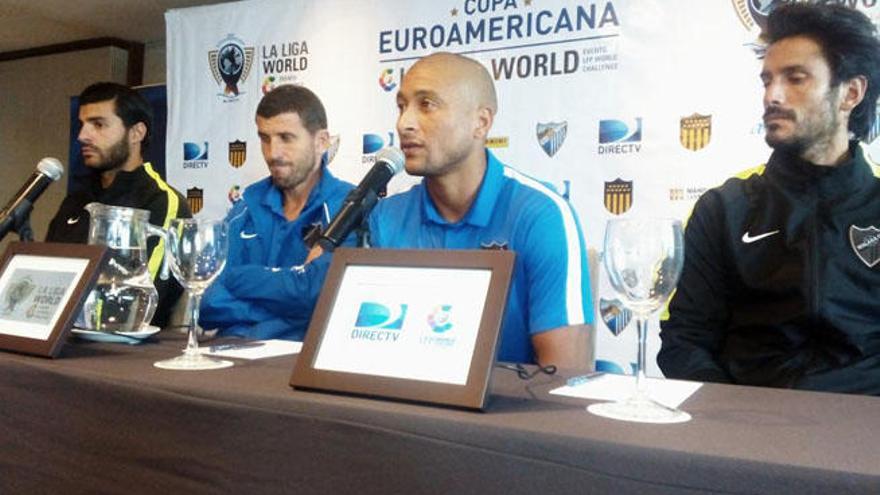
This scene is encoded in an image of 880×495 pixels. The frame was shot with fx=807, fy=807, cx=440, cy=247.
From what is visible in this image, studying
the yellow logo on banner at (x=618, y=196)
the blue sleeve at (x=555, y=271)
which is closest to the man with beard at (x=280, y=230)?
the blue sleeve at (x=555, y=271)

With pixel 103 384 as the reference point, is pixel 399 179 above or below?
above

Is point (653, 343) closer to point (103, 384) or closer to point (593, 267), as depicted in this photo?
point (593, 267)

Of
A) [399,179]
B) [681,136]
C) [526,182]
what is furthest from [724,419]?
[399,179]

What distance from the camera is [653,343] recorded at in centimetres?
252

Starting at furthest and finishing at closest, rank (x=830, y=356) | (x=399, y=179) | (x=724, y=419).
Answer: (x=399, y=179)
(x=830, y=356)
(x=724, y=419)

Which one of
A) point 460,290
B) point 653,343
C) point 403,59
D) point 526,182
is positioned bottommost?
point 653,343

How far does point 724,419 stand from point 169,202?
2.22m

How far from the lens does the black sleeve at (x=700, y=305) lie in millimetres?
1603

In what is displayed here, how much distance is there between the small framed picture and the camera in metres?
1.06

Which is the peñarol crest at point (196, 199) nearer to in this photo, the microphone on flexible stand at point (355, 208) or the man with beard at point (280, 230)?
the man with beard at point (280, 230)

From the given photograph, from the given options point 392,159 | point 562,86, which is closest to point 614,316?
point 562,86

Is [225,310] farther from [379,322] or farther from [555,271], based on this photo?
[379,322]

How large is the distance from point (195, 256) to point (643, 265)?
0.57 metres

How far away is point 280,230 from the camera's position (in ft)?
7.58
